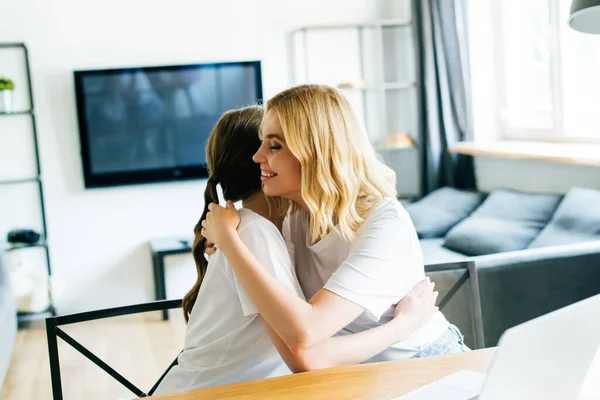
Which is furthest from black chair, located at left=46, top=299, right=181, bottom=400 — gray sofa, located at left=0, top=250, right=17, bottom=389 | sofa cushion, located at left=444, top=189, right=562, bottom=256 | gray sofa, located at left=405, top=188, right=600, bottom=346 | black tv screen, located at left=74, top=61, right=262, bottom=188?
black tv screen, located at left=74, top=61, right=262, bottom=188

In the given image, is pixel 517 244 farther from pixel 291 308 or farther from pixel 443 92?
pixel 291 308

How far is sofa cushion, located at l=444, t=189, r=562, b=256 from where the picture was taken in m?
3.59

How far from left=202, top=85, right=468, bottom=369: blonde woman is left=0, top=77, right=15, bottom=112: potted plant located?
3283 mm

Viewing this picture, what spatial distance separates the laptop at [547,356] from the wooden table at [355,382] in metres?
0.32

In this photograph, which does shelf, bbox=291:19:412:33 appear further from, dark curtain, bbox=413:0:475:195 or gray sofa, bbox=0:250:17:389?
gray sofa, bbox=0:250:17:389

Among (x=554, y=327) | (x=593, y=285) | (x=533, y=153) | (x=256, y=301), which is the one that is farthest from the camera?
(x=533, y=153)

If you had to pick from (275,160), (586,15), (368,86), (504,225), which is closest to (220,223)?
(275,160)

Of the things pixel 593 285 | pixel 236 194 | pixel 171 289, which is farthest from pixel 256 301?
pixel 171 289

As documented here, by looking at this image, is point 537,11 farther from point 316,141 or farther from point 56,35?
point 316,141

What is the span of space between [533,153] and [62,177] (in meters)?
2.87

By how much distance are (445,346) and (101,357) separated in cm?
272

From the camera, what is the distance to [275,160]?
5.13 feet

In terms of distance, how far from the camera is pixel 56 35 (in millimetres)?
4672

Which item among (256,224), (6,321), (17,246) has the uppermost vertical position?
(256,224)
